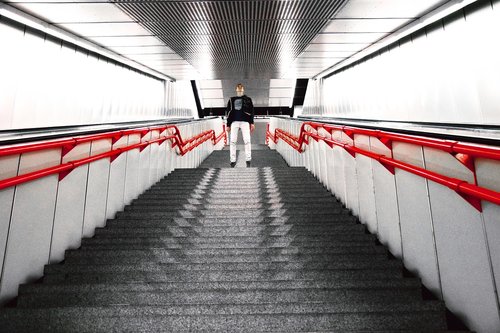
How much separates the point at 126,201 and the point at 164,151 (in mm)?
1624

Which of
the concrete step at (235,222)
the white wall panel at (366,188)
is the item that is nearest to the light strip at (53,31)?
the concrete step at (235,222)

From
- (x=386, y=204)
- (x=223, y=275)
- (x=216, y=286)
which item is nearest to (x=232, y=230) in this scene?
(x=223, y=275)

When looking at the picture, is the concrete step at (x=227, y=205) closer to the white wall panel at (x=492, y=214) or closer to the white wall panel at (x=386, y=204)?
the white wall panel at (x=386, y=204)

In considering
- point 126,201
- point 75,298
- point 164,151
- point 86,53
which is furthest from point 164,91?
point 75,298

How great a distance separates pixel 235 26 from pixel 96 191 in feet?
14.5

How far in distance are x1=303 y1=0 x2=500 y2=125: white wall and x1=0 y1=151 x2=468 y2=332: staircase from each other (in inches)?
134

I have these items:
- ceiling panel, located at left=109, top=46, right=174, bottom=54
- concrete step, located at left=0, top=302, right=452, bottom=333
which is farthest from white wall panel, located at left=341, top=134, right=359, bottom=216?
ceiling panel, located at left=109, top=46, right=174, bottom=54

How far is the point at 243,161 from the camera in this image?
8.41 meters

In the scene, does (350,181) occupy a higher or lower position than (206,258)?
higher

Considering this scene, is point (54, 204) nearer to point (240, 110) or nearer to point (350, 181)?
point (350, 181)

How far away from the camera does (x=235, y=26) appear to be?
19.2ft

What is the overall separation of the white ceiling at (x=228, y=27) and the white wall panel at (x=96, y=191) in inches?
120

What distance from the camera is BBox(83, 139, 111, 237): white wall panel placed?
9.41 feet

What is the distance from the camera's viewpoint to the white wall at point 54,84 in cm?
508
